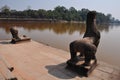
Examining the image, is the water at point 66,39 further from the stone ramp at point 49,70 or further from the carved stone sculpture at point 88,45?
the carved stone sculpture at point 88,45

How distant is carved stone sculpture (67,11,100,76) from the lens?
14.7 feet

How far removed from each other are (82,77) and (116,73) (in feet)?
4.92

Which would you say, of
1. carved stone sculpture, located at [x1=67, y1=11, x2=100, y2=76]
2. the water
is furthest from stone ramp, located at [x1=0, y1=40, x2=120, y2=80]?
the water

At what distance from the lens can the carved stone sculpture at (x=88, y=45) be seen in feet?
14.7

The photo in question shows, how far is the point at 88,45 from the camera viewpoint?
445 cm

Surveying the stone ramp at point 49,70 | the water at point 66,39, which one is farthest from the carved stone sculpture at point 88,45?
the water at point 66,39

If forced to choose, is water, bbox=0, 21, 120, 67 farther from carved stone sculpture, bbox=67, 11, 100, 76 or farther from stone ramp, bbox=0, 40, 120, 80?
carved stone sculpture, bbox=67, 11, 100, 76

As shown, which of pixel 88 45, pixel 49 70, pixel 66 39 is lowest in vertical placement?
pixel 66 39

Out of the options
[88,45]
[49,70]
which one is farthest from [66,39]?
[88,45]

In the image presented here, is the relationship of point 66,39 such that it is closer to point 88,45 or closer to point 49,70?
point 49,70

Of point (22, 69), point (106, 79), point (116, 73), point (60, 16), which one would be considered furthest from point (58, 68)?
point (60, 16)

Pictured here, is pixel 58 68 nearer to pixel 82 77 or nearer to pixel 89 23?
pixel 82 77

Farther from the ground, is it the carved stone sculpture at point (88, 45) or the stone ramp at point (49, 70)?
the carved stone sculpture at point (88, 45)

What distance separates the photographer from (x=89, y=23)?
18.0 ft
